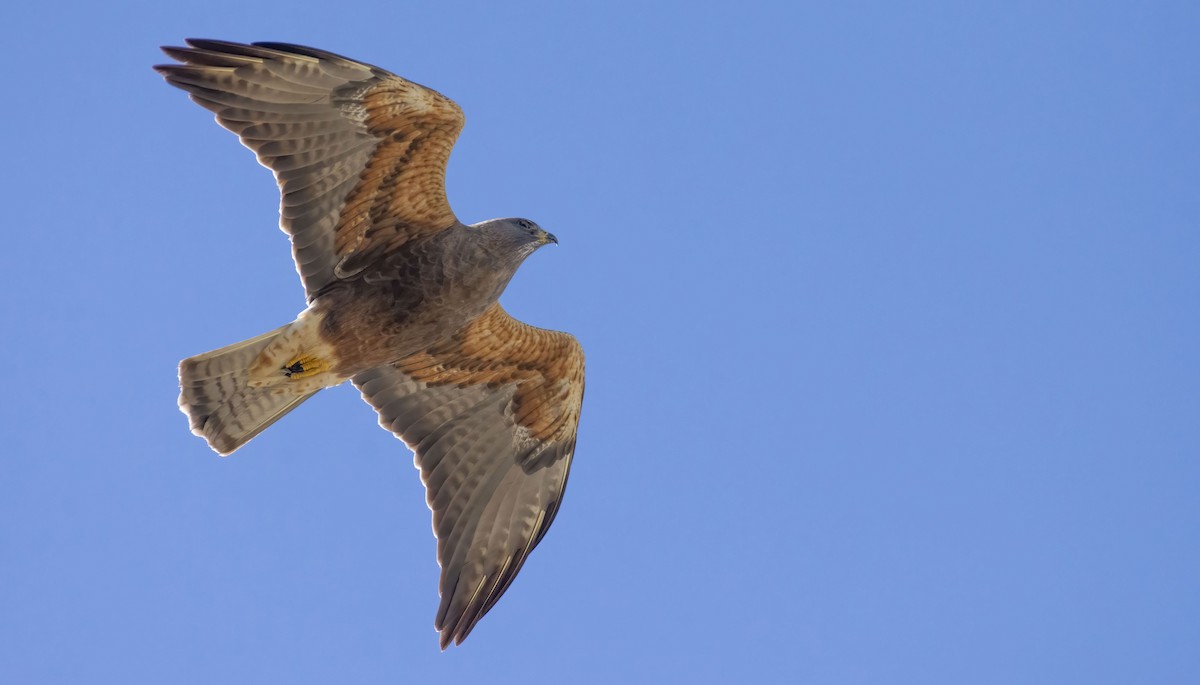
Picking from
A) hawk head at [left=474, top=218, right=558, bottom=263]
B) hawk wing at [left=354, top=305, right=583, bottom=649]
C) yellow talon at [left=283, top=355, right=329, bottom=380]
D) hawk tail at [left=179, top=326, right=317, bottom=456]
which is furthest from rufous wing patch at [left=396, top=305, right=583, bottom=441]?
hawk tail at [left=179, top=326, right=317, bottom=456]

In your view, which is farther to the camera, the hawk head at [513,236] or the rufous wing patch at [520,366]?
the rufous wing patch at [520,366]

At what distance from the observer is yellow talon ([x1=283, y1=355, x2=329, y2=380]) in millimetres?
11531

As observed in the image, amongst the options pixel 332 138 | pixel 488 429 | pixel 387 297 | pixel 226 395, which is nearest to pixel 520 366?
pixel 488 429

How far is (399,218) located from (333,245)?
24.1 inches

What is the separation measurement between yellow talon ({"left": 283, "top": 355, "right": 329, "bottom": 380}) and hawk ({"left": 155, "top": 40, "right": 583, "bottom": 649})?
0.5 inches

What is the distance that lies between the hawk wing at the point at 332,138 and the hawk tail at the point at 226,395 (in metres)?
0.83

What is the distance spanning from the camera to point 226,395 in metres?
11.5

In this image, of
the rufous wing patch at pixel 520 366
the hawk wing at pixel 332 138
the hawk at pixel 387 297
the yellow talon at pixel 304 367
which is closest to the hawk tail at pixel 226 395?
the hawk at pixel 387 297

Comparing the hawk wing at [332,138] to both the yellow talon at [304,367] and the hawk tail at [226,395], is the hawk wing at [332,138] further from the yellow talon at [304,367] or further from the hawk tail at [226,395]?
the hawk tail at [226,395]

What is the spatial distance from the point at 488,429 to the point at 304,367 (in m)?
2.18

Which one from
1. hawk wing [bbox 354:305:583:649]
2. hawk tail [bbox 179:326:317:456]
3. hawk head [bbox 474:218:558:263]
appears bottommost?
hawk tail [bbox 179:326:317:456]

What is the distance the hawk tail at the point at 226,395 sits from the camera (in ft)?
37.4

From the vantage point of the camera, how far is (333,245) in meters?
11.7

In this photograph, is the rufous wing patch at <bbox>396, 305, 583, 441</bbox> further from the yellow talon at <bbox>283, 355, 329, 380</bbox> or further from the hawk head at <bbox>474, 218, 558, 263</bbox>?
the yellow talon at <bbox>283, 355, 329, 380</bbox>
